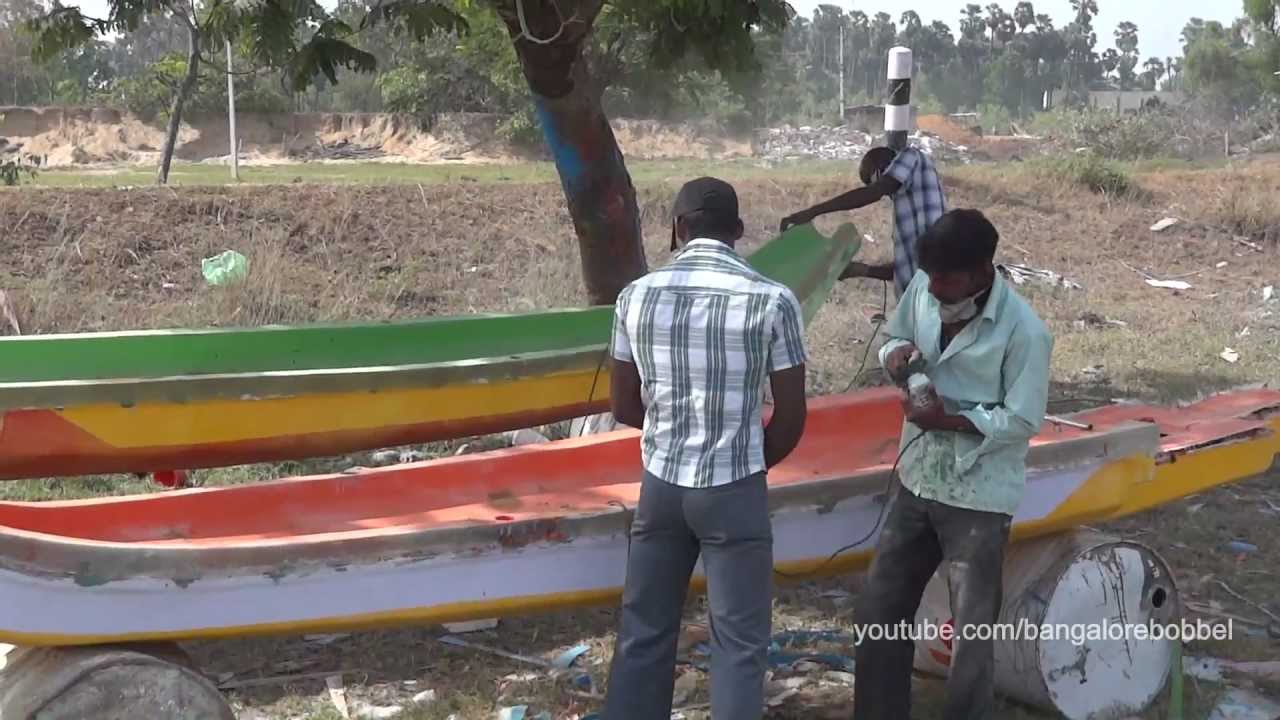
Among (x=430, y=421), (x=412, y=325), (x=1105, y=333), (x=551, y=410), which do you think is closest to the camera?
(x=430, y=421)

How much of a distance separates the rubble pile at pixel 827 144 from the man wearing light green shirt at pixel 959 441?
975 inches

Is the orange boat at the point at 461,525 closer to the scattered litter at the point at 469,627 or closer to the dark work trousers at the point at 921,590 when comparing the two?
the dark work trousers at the point at 921,590

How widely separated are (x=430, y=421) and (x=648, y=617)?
2.39 meters

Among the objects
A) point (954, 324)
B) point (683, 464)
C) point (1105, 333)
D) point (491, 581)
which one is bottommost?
point (1105, 333)

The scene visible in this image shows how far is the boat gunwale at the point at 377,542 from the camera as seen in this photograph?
3.19 m

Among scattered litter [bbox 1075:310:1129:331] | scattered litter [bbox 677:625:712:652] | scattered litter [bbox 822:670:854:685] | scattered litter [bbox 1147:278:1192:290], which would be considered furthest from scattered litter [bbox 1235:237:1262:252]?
scattered litter [bbox 822:670:854:685]

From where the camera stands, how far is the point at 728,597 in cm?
338

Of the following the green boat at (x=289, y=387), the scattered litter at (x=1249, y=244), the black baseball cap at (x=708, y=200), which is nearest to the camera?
the black baseball cap at (x=708, y=200)

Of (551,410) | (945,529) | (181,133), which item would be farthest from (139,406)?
(181,133)

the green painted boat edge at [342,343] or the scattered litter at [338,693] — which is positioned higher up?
the green painted boat edge at [342,343]

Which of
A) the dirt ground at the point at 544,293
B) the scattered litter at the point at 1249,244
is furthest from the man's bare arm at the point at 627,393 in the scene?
the scattered litter at the point at 1249,244

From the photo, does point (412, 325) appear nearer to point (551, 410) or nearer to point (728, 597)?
point (551, 410)

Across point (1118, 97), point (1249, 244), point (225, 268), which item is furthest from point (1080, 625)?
point (1118, 97)

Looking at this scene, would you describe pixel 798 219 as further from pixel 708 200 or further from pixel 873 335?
pixel 708 200
